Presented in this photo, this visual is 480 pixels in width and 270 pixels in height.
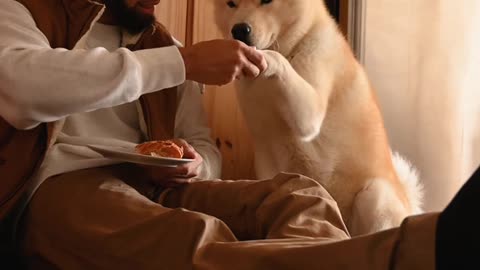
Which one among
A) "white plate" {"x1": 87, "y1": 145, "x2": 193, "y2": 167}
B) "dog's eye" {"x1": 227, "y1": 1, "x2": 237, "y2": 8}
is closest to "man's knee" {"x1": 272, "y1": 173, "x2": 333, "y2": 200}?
"white plate" {"x1": 87, "y1": 145, "x2": 193, "y2": 167}

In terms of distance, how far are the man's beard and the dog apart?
23cm

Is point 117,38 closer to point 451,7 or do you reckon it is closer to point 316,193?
point 316,193

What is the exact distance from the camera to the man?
76cm

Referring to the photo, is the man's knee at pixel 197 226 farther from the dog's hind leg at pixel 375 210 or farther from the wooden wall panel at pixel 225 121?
the wooden wall panel at pixel 225 121

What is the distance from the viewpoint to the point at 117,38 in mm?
1225

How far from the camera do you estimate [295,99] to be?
133 cm

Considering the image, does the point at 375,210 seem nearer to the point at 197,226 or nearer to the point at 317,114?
the point at 317,114

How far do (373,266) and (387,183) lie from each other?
0.94 meters

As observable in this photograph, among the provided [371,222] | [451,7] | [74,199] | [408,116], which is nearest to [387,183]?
[371,222]

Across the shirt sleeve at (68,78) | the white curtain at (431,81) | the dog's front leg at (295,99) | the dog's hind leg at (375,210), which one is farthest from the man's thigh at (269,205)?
the white curtain at (431,81)

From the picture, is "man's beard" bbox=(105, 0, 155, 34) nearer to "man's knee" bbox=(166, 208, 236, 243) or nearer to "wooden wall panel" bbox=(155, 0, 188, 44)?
"wooden wall panel" bbox=(155, 0, 188, 44)

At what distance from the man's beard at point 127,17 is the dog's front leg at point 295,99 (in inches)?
10.1

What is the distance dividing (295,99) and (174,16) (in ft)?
1.77

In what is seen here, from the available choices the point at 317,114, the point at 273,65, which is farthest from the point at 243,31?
the point at 317,114
